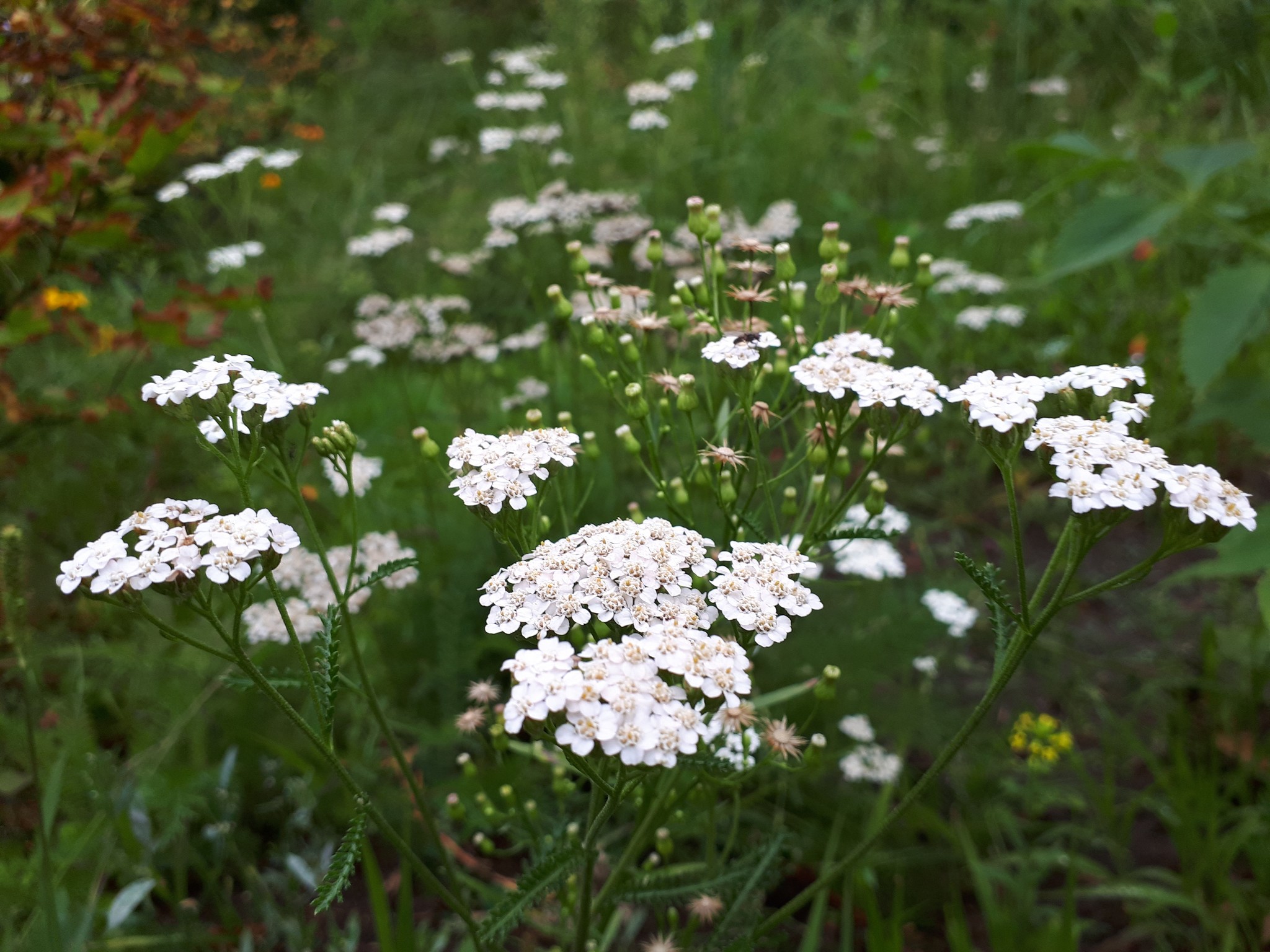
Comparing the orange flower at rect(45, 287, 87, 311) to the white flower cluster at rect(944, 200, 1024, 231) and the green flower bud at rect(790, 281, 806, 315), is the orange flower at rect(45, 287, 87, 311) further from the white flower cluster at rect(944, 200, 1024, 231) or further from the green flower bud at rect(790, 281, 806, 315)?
the white flower cluster at rect(944, 200, 1024, 231)

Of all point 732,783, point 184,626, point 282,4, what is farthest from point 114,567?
point 282,4

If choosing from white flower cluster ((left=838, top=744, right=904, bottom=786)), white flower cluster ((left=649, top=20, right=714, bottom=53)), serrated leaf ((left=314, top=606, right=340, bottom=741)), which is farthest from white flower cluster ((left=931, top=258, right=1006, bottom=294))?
serrated leaf ((left=314, top=606, right=340, bottom=741))

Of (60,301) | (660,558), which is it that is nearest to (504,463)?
(660,558)

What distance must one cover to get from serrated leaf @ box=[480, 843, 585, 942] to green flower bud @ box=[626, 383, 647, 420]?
75 centimetres

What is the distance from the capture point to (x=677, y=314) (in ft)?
6.09

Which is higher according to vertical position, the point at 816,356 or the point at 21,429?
the point at 816,356

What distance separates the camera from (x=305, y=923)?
2.28 metres

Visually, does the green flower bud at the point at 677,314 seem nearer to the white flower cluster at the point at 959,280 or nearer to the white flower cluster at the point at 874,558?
the white flower cluster at the point at 874,558

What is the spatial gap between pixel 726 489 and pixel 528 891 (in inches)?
27.9

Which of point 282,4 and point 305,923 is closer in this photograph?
point 305,923

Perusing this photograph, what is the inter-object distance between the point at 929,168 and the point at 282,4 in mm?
7590

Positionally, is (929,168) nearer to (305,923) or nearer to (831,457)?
(831,457)

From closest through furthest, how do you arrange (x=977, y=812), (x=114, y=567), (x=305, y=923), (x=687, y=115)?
(x=114, y=567) < (x=305, y=923) < (x=977, y=812) < (x=687, y=115)

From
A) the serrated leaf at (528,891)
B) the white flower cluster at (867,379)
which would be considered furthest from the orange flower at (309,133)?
the serrated leaf at (528,891)
